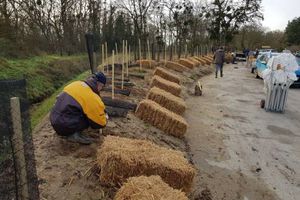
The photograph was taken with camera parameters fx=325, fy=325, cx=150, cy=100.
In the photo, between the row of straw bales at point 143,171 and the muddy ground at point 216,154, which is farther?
the muddy ground at point 216,154

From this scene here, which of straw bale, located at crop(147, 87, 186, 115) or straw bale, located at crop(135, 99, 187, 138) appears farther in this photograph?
straw bale, located at crop(147, 87, 186, 115)

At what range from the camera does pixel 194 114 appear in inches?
461

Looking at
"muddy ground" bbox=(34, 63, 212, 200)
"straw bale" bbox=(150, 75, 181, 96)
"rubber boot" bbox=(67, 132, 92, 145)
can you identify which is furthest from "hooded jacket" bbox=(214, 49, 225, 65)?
Result: "rubber boot" bbox=(67, 132, 92, 145)

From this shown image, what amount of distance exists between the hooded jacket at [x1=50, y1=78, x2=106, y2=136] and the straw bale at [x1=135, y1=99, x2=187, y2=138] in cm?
288

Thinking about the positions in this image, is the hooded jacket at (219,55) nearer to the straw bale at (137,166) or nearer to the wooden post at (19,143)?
the straw bale at (137,166)

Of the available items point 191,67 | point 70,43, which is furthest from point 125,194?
point 70,43

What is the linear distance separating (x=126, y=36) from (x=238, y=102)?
20129 millimetres

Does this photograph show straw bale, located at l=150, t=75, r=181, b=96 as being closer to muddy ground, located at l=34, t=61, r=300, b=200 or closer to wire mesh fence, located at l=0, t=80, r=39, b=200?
muddy ground, located at l=34, t=61, r=300, b=200

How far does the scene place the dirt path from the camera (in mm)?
6145

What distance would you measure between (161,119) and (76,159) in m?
3.42

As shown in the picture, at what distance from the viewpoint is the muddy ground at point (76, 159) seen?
15.3 ft

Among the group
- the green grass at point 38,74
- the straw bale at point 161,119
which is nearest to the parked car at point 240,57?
the green grass at point 38,74

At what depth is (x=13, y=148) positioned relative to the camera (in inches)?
149

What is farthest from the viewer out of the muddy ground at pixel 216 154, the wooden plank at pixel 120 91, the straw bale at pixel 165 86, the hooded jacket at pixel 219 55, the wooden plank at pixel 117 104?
the hooded jacket at pixel 219 55
